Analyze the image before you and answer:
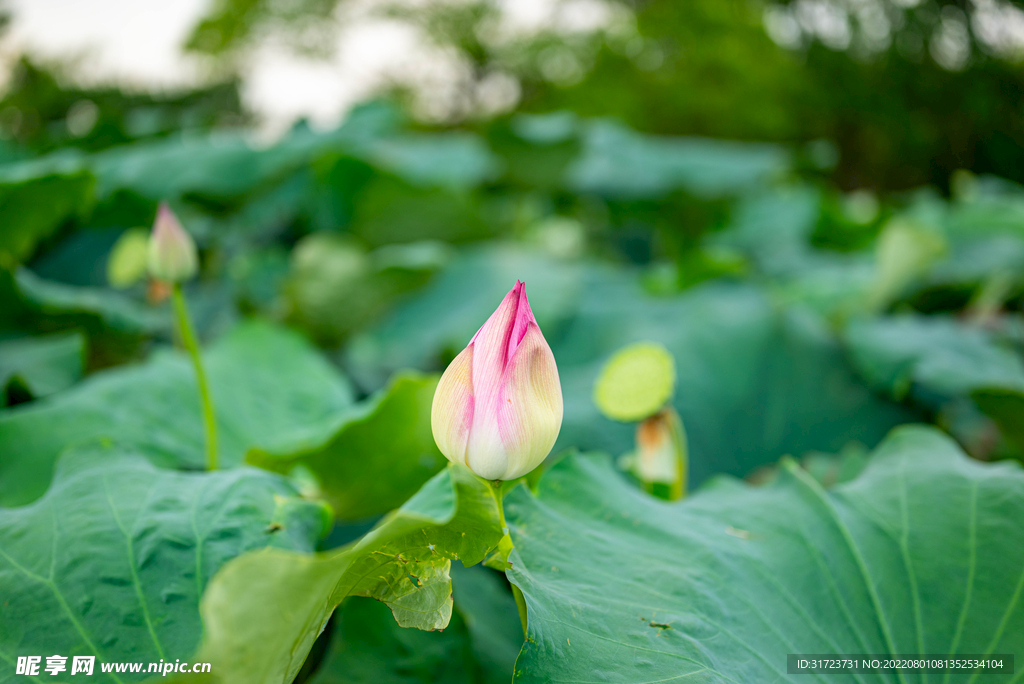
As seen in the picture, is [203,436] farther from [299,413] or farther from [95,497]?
[95,497]

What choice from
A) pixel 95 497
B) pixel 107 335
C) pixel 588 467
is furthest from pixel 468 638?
pixel 107 335

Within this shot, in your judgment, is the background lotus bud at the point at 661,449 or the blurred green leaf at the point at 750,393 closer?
the background lotus bud at the point at 661,449

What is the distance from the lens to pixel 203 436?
2.18 ft

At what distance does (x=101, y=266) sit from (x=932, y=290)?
130 centimetres

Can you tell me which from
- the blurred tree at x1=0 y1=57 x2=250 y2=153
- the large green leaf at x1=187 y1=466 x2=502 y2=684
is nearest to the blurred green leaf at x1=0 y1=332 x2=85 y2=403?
the large green leaf at x1=187 y1=466 x2=502 y2=684

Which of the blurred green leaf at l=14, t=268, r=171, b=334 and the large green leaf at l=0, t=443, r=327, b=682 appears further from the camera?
the blurred green leaf at l=14, t=268, r=171, b=334

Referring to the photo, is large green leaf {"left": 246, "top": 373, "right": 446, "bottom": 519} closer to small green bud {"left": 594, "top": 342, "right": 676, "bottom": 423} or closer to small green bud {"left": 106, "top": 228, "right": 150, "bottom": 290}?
small green bud {"left": 594, "top": 342, "right": 676, "bottom": 423}

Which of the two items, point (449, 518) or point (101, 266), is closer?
point (449, 518)

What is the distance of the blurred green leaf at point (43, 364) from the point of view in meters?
0.65

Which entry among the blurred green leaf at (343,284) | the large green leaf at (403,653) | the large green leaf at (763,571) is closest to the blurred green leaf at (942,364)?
the large green leaf at (763,571)

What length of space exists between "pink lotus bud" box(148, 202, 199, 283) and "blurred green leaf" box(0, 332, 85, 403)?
191 mm

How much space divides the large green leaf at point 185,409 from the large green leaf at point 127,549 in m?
0.10

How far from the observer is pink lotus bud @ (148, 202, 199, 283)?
1.90ft

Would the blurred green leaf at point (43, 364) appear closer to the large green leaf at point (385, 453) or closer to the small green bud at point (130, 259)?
the small green bud at point (130, 259)
